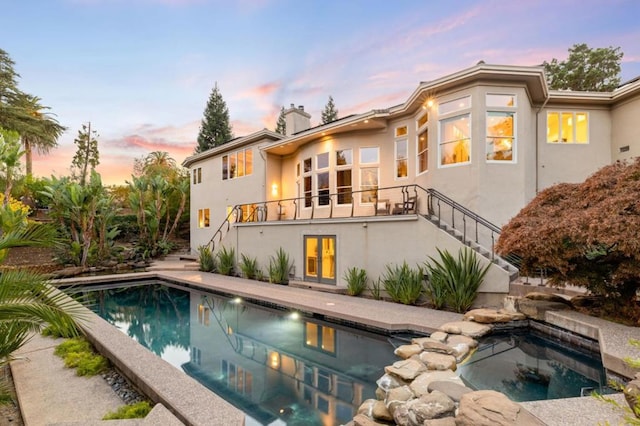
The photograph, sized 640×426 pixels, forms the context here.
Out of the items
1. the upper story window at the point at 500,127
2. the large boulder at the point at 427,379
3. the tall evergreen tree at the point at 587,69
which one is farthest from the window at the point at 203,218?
the tall evergreen tree at the point at 587,69

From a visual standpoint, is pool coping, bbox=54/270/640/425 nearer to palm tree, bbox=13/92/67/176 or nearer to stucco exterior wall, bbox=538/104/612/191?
stucco exterior wall, bbox=538/104/612/191

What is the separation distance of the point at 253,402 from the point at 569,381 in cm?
483

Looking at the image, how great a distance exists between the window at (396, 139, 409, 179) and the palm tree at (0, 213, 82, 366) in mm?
11298

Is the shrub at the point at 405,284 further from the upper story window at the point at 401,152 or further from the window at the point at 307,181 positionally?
the window at the point at 307,181

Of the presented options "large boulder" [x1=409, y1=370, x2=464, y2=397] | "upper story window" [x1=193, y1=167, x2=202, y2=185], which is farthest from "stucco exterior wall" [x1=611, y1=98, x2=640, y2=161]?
"upper story window" [x1=193, y1=167, x2=202, y2=185]

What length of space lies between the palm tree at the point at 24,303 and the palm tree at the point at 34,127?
89.7 feet

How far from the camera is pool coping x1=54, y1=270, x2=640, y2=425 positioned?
380 centimetres

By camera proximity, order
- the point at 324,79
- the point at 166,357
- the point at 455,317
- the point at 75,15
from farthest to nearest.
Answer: the point at 324,79, the point at 75,15, the point at 455,317, the point at 166,357

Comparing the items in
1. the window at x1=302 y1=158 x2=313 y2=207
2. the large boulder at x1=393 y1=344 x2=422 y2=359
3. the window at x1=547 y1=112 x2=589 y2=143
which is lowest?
the large boulder at x1=393 y1=344 x2=422 y2=359

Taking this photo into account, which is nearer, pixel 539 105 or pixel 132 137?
pixel 539 105

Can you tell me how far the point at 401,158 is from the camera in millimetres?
12703

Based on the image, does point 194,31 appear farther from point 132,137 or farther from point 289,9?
point 132,137

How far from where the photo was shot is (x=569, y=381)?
4891mm

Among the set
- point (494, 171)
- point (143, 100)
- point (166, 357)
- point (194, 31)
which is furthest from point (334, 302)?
point (143, 100)
